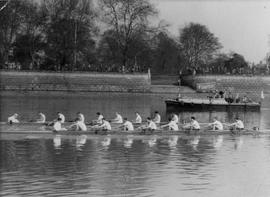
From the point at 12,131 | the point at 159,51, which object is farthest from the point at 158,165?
the point at 159,51

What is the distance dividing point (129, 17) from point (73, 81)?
42.0 ft

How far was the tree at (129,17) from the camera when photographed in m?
83.8

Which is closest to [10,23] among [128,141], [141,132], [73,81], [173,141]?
[73,81]

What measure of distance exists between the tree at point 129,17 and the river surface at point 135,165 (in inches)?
2047

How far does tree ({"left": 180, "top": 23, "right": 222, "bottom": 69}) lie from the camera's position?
367ft

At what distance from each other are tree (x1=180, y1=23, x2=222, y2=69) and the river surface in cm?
7782

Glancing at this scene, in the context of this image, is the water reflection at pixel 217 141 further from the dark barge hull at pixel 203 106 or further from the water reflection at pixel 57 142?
the dark barge hull at pixel 203 106

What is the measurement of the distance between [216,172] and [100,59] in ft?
258

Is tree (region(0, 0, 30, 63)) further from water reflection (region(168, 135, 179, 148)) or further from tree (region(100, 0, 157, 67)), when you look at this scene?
water reflection (region(168, 135, 179, 148))

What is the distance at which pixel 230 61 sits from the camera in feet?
414

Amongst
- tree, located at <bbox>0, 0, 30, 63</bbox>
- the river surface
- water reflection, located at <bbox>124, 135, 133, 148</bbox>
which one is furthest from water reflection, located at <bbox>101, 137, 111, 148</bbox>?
tree, located at <bbox>0, 0, 30, 63</bbox>

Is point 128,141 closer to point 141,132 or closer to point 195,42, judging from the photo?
point 141,132

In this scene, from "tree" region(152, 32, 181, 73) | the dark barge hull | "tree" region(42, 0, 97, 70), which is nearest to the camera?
the dark barge hull

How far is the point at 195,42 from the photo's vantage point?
368 feet
